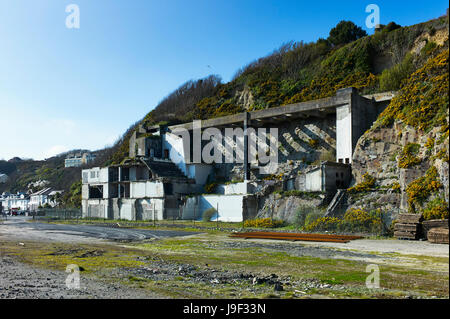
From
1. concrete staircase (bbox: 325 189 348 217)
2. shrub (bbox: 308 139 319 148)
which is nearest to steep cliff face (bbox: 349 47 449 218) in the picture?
concrete staircase (bbox: 325 189 348 217)

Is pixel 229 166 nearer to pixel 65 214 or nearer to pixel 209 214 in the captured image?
pixel 209 214

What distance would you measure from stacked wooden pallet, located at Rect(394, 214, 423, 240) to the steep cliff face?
783 millimetres

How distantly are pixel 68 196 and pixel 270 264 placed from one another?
7933cm

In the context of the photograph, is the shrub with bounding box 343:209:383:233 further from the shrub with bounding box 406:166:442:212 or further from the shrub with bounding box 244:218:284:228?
the shrub with bounding box 244:218:284:228

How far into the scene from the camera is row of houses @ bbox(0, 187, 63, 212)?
9859 centimetres

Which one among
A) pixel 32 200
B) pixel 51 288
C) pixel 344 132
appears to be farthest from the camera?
pixel 32 200

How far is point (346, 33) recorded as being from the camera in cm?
6303

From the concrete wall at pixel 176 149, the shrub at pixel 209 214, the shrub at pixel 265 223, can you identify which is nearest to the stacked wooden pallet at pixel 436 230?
the shrub at pixel 265 223

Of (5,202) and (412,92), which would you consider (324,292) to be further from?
(5,202)

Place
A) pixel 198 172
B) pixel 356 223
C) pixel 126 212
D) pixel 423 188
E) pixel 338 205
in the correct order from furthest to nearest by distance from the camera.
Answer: pixel 198 172 → pixel 126 212 → pixel 338 205 → pixel 356 223 → pixel 423 188

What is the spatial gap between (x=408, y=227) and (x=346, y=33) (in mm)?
49441

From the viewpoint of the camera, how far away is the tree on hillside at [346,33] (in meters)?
63.2

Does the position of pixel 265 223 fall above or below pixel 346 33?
below

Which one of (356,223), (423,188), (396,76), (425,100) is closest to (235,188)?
(356,223)
